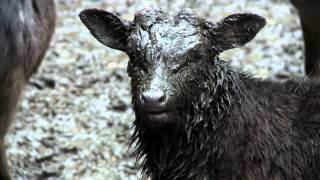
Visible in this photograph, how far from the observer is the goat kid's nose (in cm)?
396

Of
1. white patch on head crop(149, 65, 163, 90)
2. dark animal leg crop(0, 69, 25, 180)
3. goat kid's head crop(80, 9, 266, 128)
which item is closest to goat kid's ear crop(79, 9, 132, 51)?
goat kid's head crop(80, 9, 266, 128)

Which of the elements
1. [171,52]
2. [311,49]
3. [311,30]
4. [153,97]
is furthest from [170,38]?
[311,49]

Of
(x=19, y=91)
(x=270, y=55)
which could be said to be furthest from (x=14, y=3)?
(x=270, y=55)

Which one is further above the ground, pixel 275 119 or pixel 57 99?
pixel 275 119

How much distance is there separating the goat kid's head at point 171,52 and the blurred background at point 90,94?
2268 millimetres

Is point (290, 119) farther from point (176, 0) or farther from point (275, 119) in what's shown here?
point (176, 0)

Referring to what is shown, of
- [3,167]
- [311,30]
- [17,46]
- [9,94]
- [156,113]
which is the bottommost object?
[3,167]

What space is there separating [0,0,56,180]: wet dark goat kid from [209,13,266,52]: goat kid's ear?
6.58 feet

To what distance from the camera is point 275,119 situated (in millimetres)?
4723

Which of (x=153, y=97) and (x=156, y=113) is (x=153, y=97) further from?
(x=156, y=113)

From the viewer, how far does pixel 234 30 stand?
14.4 feet

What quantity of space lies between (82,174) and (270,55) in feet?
11.8

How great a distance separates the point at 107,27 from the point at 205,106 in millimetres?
790

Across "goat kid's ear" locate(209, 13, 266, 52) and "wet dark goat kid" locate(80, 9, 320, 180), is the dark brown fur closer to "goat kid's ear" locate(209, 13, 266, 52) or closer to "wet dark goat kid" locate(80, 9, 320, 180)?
"wet dark goat kid" locate(80, 9, 320, 180)
